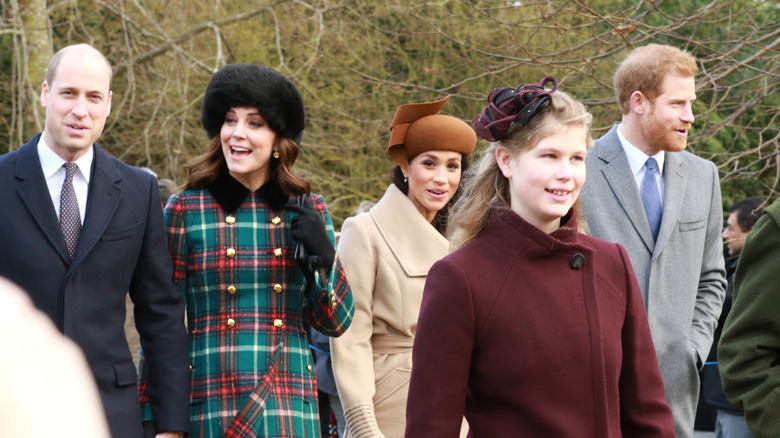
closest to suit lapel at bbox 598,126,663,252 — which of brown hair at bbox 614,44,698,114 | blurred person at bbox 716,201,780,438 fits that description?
brown hair at bbox 614,44,698,114

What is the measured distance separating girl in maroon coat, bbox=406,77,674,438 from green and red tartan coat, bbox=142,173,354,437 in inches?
42.2

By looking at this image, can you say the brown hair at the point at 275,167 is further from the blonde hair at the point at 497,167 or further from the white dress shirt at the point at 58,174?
the blonde hair at the point at 497,167

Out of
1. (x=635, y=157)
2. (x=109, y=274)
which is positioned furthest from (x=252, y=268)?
(x=635, y=157)

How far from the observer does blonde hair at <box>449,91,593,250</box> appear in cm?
324

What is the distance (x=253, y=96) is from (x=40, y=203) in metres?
0.88

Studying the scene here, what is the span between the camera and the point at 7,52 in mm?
13711

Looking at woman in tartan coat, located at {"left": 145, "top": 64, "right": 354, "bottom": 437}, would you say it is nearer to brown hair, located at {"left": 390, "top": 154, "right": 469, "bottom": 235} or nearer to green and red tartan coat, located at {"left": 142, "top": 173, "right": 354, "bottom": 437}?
green and red tartan coat, located at {"left": 142, "top": 173, "right": 354, "bottom": 437}

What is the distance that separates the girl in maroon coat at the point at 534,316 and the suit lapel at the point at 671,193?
4.76ft

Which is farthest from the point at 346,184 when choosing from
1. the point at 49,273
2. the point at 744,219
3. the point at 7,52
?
the point at 49,273

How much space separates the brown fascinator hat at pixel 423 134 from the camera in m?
5.10

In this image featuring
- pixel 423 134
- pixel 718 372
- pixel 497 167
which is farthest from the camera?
pixel 718 372

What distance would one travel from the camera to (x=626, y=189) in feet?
15.7

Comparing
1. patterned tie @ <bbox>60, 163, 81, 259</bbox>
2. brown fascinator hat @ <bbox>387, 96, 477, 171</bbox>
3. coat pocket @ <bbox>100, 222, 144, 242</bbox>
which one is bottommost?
coat pocket @ <bbox>100, 222, 144, 242</bbox>

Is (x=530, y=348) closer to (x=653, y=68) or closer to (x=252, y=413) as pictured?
(x=252, y=413)
